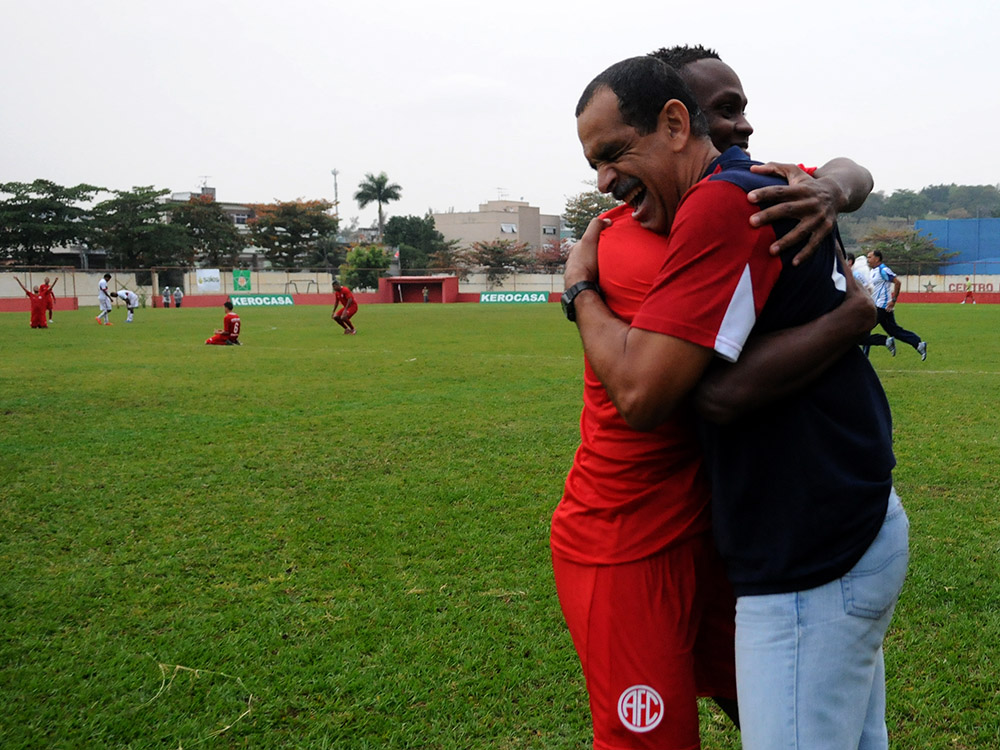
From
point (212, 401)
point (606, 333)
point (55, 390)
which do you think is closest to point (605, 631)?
point (606, 333)

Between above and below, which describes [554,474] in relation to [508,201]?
below

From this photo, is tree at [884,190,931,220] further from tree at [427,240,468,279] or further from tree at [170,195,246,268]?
tree at [170,195,246,268]

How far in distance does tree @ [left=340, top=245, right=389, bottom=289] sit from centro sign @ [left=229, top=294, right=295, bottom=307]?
1151 cm

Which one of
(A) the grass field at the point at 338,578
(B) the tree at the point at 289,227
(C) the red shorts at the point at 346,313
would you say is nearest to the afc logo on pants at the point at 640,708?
(A) the grass field at the point at 338,578

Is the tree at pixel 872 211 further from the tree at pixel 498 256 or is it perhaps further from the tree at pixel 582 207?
the tree at pixel 498 256

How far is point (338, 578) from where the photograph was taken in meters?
4.76

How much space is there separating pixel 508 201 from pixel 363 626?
114239mm

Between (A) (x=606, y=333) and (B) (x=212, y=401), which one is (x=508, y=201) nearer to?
(B) (x=212, y=401)

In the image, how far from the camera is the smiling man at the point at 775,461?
1.60m

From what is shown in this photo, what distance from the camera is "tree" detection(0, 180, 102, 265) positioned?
6375cm

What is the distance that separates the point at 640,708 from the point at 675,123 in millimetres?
1286

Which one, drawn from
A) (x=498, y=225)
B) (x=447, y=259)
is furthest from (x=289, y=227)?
(x=498, y=225)

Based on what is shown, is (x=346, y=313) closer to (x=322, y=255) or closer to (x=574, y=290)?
(x=574, y=290)

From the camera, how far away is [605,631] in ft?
6.13
